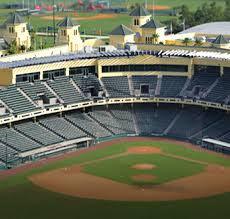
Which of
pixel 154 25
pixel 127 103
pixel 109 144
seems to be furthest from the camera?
pixel 154 25

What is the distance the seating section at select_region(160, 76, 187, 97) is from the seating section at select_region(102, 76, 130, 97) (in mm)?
6018

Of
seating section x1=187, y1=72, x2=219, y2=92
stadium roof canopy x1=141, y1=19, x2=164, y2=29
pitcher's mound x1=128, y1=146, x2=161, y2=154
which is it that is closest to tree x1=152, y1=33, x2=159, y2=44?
stadium roof canopy x1=141, y1=19, x2=164, y2=29

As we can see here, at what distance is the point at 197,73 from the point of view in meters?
114

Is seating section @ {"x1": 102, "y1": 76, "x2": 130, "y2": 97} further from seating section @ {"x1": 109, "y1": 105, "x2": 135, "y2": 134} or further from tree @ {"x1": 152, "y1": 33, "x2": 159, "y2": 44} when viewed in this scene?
tree @ {"x1": 152, "y1": 33, "x2": 159, "y2": 44}

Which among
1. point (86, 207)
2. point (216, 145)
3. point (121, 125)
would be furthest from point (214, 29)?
point (86, 207)

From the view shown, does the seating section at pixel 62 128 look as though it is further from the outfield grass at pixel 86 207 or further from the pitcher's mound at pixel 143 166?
the outfield grass at pixel 86 207

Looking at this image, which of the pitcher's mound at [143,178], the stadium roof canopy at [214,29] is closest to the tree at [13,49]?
the stadium roof canopy at [214,29]

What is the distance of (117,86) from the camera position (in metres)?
114

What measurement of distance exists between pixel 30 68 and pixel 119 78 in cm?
1663

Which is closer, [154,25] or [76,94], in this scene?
[76,94]

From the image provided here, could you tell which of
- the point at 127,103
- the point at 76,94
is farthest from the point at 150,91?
the point at 76,94

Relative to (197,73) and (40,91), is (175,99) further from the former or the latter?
(40,91)

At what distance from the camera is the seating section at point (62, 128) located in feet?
335

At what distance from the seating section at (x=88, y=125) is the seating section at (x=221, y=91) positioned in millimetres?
17199
